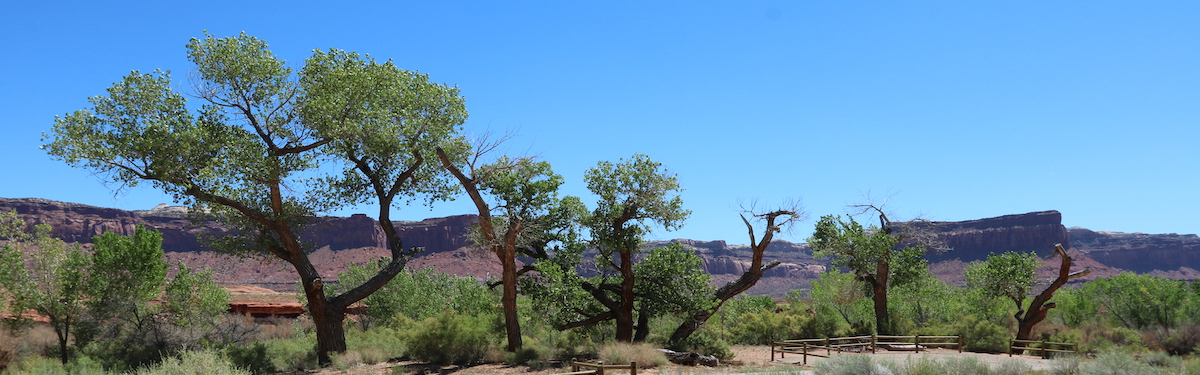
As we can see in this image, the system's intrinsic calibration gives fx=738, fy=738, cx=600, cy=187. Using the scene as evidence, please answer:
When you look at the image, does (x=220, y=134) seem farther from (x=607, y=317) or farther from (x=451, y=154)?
(x=607, y=317)

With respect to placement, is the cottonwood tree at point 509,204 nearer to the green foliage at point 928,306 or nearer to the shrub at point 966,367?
the shrub at point 966,367

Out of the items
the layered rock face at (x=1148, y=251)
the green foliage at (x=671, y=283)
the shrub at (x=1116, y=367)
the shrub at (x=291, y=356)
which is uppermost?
the layered rock face at (x=1148, y=251)

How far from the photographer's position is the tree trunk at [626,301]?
22812 millimetres

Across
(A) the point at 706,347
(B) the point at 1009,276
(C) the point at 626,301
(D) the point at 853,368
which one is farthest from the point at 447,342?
(B) the point at 1009,276

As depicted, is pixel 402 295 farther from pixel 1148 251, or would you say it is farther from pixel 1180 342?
pixel 1148 251

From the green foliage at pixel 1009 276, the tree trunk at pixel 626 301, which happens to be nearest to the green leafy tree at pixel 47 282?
the tree trunk at pixel 626 301

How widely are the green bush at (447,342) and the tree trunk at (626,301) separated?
395 centimetres

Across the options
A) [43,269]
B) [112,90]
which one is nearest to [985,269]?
[112,90]

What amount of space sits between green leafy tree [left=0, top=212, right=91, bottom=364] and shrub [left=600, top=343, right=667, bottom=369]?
18.9 meters

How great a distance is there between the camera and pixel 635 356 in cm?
1864

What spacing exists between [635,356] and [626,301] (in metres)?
4.33

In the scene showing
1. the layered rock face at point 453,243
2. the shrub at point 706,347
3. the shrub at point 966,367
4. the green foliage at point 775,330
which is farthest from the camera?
the layered rock face at point 453,243

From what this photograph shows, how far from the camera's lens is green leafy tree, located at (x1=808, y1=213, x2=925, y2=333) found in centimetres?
3148

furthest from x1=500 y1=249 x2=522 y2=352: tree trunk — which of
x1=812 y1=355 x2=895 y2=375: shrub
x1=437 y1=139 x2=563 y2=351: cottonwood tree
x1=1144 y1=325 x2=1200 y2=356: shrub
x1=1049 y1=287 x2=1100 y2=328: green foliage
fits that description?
x1=1049 y1=287 x2=1100 y2=328: green foliage
